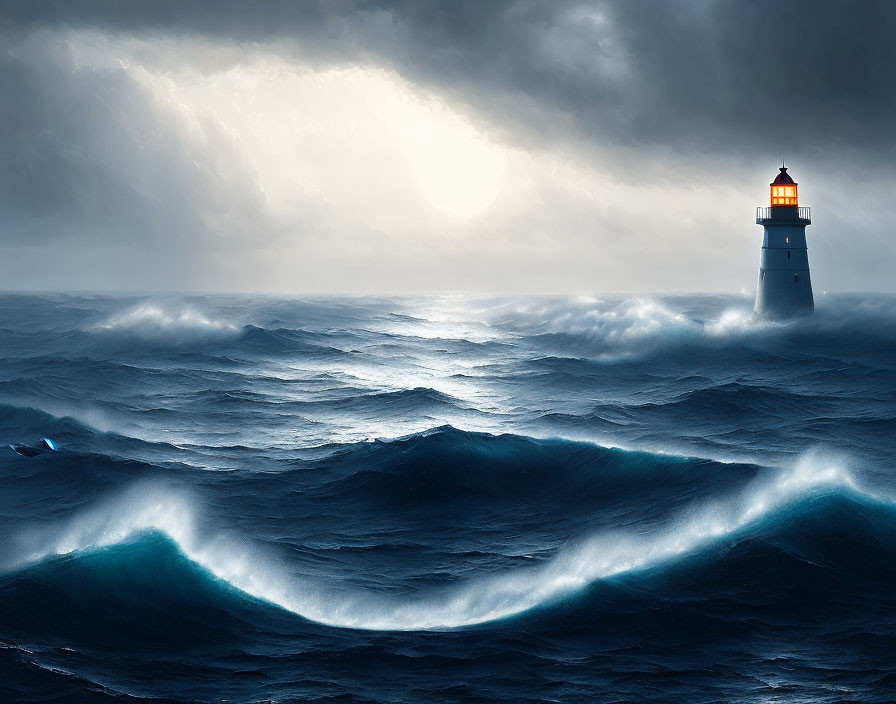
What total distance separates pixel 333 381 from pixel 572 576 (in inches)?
1184

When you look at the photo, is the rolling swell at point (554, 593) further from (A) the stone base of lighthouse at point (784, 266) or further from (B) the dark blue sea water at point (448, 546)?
(A) the stone base of lighthouse at point (784, 266)

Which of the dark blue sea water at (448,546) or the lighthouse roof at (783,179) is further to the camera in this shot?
the lighthouse roof at (783,179)

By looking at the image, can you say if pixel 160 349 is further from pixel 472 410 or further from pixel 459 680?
pixel 459 680

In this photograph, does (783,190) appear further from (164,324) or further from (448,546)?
(164,324)

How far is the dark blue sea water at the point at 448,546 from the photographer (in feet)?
35.8

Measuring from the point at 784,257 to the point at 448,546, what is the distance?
43.1 m

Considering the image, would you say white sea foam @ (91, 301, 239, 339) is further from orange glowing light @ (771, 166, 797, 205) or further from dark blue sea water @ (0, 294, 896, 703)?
orange glowing light @ (771, 166, 797, 205)

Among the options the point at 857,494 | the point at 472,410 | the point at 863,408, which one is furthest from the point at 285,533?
the point at 863,408

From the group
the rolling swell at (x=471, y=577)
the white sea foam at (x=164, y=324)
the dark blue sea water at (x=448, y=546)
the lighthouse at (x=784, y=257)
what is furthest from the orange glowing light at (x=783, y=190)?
the white sea foam at (x=164, y=324)

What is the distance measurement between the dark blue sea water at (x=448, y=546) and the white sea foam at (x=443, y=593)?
2.7 inches

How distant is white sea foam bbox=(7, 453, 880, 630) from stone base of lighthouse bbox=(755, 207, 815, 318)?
35349mm

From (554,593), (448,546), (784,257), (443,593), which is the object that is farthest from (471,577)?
(784,257)

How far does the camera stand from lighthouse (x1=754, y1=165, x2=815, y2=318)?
5262cm

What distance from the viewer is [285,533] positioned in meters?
17.6
